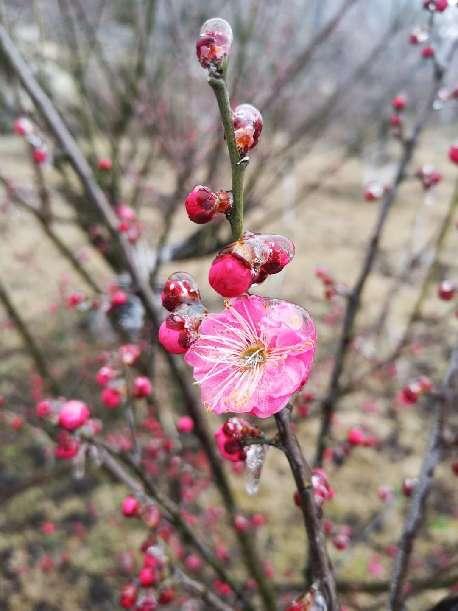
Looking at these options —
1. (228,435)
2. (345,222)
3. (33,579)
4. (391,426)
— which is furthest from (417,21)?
(345,222)

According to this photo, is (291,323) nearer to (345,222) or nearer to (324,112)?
(324,112)

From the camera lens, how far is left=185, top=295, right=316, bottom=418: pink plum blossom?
69cm

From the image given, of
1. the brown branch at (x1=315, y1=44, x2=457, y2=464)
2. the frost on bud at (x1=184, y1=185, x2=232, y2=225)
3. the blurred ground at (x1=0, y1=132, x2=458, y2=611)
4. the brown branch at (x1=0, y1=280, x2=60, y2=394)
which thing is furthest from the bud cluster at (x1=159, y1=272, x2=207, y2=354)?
the brown branch at (x1=0, y1=280, x2=60, y2=394)

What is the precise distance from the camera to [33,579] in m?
3.20

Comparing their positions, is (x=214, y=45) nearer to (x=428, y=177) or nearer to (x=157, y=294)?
(x=428, y=177)

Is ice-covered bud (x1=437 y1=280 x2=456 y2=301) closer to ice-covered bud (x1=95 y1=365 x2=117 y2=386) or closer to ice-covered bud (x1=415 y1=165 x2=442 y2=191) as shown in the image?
ice-covered bud (x1=415 y1=165 x2=442 y2=191)

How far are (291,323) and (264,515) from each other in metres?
3.29

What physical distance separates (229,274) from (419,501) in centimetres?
88

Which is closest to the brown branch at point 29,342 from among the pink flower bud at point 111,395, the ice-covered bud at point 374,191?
the pink flower bud at point 111,395

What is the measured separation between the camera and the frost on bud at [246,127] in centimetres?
66

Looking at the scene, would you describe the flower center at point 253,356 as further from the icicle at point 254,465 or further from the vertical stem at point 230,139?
the vertical stem at point 230,139

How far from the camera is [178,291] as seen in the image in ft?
2.35

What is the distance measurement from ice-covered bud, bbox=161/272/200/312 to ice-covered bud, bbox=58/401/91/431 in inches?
22.5

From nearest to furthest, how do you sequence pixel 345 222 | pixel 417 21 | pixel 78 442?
pixel 78 442 → pixel 417 21 → pixel 345 222
